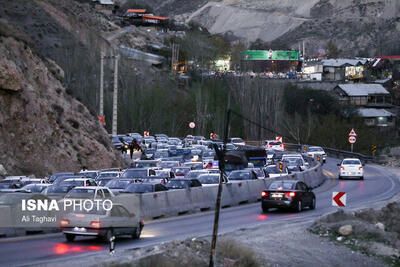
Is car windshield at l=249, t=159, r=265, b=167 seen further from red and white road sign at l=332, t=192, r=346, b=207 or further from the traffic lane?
red and white road sign at l=332, t=192, r=346, b=207

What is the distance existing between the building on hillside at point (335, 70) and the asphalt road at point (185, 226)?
12260 cm

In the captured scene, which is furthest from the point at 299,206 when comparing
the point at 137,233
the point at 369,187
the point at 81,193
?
the point at 369,187

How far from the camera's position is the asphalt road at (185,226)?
17.6m

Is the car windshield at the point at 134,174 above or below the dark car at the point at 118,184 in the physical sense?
above

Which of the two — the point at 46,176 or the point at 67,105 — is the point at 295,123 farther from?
the point at 46,176

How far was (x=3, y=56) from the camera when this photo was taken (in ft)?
154

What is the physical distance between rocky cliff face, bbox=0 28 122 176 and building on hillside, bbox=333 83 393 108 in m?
88.4

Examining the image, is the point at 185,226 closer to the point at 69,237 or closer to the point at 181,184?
the point at 69,237

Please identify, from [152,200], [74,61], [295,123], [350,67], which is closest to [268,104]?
[295,123]

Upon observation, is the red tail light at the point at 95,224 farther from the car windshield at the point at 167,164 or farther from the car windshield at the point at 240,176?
the car windshield at the point at 167,164

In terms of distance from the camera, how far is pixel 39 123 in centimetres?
4853

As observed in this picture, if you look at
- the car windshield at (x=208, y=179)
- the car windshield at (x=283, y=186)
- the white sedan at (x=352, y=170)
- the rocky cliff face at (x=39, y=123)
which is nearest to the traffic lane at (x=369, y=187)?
the white sedan at (x=352, y=170)

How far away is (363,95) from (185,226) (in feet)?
386

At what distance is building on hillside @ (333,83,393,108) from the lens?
137250 mm
